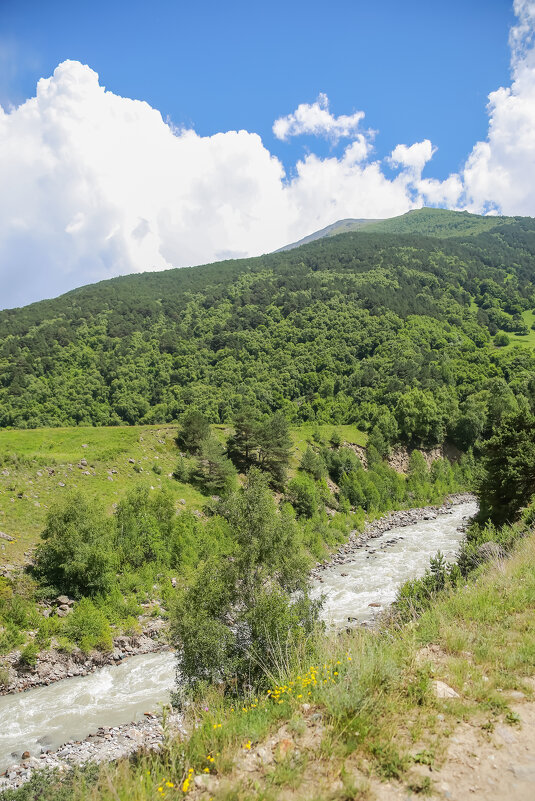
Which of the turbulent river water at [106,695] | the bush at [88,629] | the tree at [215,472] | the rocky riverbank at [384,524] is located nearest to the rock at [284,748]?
the turbulent river water at [106,695]

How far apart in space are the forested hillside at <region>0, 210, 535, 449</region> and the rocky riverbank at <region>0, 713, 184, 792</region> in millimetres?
60902

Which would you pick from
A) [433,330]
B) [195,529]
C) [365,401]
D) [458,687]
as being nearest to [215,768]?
[458,687]

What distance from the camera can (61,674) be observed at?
20.6m

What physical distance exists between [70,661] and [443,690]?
72.3 feet

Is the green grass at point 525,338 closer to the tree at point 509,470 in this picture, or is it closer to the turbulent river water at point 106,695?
the tree at point 509,470

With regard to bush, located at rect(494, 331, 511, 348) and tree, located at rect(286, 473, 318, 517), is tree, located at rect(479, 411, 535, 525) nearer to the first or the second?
tree, located at rect(286, 473, 318, 517)

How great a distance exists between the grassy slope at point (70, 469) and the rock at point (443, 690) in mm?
26942

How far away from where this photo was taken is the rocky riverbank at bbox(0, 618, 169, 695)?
19.7 meters

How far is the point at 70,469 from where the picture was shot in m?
36.9

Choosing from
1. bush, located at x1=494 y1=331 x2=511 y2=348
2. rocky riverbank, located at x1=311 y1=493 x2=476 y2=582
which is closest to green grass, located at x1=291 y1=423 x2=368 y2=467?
rocky riverbank, located at x1=311 y1=493 x2=476 y2=582

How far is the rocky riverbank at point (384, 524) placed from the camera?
128ft

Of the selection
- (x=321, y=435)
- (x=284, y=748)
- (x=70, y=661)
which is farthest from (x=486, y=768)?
(x=321, y=435)

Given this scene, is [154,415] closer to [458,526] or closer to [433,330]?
[458,526]

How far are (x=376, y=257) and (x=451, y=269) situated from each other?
30.0 meters
